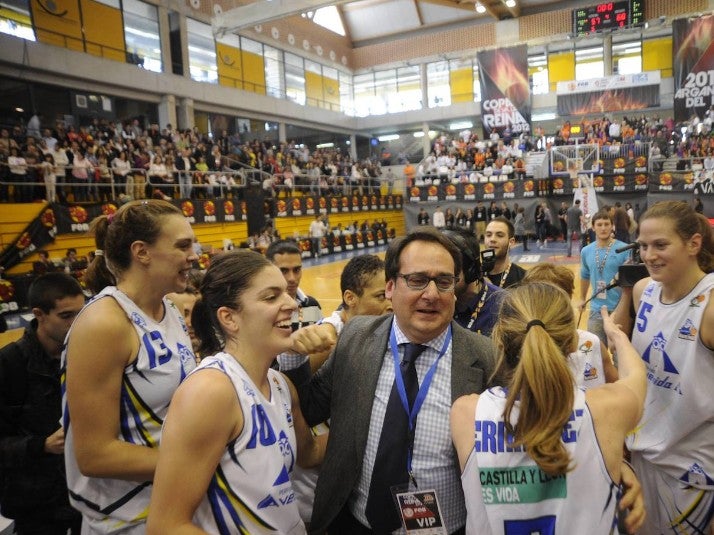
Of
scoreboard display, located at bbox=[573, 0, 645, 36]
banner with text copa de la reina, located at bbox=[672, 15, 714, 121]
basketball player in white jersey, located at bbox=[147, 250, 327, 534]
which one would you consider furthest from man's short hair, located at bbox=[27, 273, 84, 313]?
scoreboard display, located at bbox=[573, 0, 645, 36]

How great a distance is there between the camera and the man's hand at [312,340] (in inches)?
70.1

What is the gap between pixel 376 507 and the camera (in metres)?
1.75

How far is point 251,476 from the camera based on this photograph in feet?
4.83

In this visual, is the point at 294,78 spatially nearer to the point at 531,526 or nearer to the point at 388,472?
the point at 388,472

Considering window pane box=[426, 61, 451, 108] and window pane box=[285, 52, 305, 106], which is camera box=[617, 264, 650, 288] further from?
window pane box=[426, 61, 451, 108]

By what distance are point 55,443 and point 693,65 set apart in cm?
3057

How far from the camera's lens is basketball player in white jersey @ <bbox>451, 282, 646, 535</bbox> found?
4.67ft

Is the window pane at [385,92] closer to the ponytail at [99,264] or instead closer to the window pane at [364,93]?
the window pane at [364,93]

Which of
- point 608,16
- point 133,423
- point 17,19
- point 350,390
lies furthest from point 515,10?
point 133,423

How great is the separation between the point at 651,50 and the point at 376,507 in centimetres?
3337

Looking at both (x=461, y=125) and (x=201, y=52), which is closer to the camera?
(x=201, y=52)

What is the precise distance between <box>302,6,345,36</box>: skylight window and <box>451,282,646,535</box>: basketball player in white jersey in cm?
3343

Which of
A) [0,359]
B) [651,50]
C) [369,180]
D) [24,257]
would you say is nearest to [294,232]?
[369,180]

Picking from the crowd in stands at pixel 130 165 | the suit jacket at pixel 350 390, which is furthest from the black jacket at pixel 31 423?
the crowd in stands at pixel 130 165
